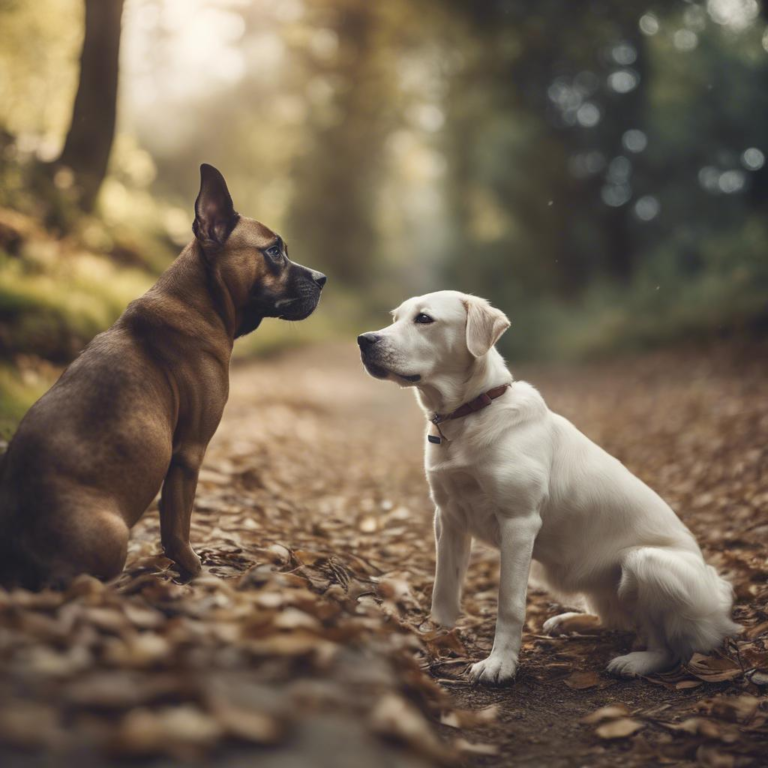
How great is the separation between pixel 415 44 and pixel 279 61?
8195mm

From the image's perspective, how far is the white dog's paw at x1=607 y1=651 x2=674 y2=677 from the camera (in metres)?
3.54

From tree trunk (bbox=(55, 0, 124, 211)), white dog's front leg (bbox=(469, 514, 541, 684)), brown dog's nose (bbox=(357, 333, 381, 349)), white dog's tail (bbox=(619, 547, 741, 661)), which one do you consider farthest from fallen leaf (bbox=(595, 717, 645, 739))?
tree trunk (bbox=(55, 0, 124, 211))

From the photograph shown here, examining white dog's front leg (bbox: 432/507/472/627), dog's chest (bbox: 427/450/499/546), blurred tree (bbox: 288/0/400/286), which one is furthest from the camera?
blurred tree (bbox: 288/0/400/286)

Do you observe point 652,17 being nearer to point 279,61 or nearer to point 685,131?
point 685,131

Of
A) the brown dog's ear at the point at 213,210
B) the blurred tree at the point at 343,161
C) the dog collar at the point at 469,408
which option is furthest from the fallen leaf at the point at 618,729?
the blurred tree at the point at 343,161

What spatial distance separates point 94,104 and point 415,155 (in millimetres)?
29032

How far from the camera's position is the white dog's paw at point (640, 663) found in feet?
11.6

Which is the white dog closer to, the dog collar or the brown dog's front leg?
the dog collar

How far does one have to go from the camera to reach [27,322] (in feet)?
23.3

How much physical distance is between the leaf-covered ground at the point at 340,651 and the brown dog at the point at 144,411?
245mm

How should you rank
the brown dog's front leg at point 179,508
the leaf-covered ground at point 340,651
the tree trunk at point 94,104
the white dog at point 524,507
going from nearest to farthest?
1. the leaf-covered ground at point 340,651
2. the brown dog's front leg at point 179,508
3. the white dog at point 524,507
4. the tree trunk at point 94,104

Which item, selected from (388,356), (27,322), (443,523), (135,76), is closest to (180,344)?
(388,356)

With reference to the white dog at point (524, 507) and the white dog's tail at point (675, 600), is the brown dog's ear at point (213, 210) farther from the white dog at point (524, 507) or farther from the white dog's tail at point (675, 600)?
the white dog's tail at point (675, 600)

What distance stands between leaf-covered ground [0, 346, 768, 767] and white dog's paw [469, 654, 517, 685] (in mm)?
59
